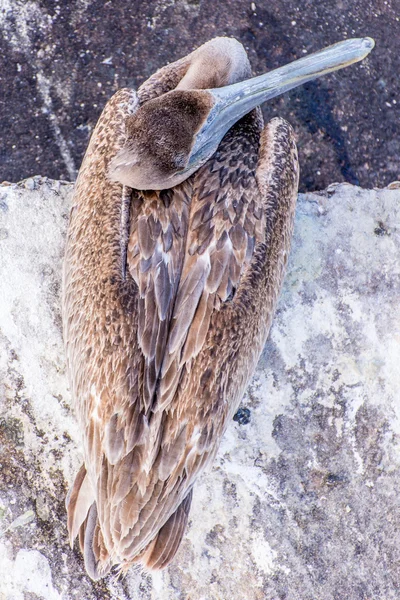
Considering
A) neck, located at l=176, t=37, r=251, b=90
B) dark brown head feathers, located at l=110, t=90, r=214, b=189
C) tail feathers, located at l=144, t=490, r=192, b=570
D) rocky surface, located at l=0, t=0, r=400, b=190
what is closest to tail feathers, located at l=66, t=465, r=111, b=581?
tail feathers, located at l=144, t=490, r=192, b=570

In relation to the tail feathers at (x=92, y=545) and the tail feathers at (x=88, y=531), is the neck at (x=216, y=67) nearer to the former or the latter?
the tail feathers at (x=88, y=531)

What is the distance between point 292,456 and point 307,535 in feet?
1.24

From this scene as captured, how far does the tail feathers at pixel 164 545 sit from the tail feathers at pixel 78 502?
1.08ft

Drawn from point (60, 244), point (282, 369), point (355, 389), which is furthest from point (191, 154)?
point (355, 389)

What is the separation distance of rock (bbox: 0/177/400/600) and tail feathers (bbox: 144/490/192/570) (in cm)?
37

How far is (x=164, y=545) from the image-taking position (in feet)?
9.94

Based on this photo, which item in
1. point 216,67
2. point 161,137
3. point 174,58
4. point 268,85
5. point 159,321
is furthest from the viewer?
point 174,58

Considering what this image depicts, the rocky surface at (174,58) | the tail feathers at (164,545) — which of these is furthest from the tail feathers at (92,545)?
the rocky surface at (174,58)

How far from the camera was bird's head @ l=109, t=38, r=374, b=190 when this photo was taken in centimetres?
296

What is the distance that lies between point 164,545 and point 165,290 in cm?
108

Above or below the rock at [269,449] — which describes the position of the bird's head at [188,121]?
above

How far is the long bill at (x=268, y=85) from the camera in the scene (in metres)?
3.06

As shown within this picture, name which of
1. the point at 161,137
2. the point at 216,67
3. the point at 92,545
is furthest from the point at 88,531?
the point at 216,67

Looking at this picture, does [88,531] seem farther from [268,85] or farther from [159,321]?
[268,85]
